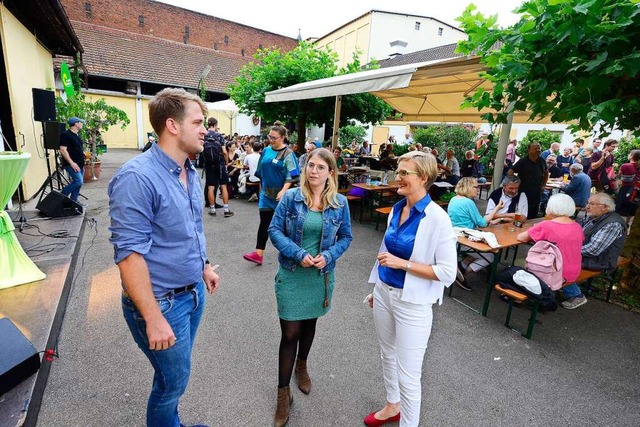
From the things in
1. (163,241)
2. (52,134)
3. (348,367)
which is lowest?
(348,367)

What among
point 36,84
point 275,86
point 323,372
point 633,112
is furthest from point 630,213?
point 36,84

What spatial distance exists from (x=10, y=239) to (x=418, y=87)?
7912mm

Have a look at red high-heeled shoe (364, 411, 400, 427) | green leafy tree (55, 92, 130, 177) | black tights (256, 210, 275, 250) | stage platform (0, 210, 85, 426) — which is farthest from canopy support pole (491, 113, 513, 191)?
green leafy tree (55, 92, 130, 177)

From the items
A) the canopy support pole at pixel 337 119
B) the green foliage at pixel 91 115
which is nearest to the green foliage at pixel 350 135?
the canopy support pole at pixel 337 119

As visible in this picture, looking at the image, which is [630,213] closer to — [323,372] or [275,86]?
[323,372]

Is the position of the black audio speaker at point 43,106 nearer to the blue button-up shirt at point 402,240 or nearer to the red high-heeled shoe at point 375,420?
the blue button-up shirt at point 402,240

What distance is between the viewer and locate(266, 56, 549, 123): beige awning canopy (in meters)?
4.89

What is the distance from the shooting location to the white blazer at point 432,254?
6.25 feet

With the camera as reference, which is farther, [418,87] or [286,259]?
[418,87]

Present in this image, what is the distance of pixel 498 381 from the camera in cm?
281

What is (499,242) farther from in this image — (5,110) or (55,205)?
(5,110)

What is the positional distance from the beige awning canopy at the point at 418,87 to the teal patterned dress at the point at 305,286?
2.61 meters

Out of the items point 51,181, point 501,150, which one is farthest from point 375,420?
point 51,181

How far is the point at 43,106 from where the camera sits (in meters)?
6.40
